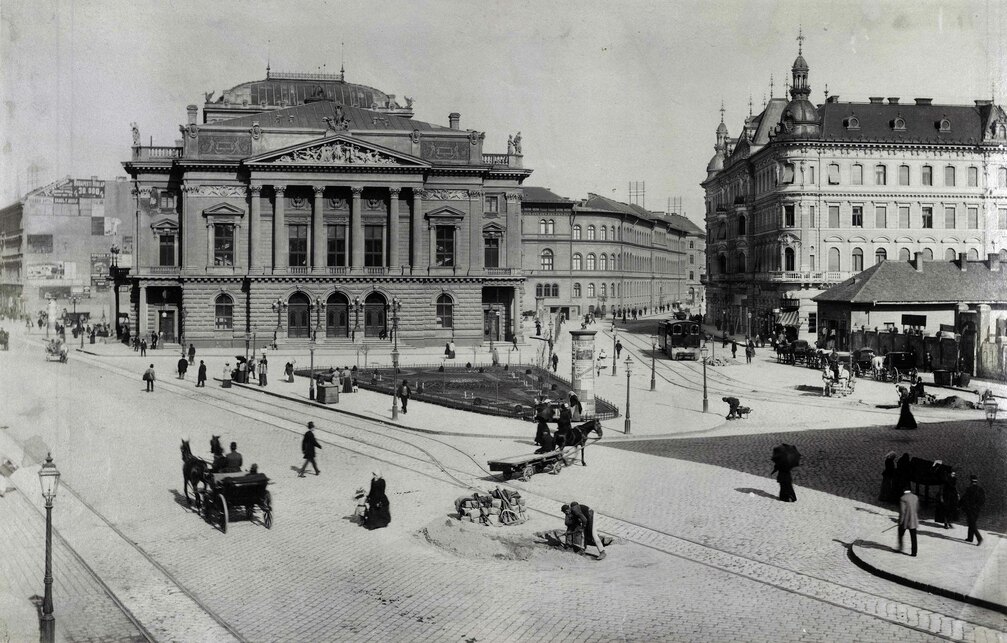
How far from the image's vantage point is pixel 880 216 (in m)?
72.1

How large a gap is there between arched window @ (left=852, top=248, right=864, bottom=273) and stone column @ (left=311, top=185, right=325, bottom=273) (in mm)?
42905

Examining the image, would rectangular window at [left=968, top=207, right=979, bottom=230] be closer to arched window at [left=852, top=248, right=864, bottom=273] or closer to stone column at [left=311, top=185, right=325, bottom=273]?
arched window at [left=852, top=248, right=864, bottom=273]

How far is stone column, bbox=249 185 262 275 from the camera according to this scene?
66312mm

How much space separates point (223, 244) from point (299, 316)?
8004mm

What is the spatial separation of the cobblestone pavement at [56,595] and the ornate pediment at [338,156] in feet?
163

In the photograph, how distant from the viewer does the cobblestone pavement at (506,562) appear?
14.2 meters

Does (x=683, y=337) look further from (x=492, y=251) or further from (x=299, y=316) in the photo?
(x=299, y=316)

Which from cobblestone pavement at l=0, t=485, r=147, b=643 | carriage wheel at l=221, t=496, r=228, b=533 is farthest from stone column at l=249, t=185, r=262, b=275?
carriage wheel at l=221, t=496, r=228, b=533

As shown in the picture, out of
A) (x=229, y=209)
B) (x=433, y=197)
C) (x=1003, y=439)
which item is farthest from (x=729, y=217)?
(x=1003, y=439)

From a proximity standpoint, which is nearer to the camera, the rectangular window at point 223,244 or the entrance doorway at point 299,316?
the rectangular window at point 223,244

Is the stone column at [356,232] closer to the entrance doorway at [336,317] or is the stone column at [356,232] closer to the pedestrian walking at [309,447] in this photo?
the entrance doorway at [336,317]

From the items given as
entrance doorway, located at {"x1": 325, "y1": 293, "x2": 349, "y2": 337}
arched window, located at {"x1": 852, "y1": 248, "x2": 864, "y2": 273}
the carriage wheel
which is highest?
Result: arched window, located at {"x1": 852, "y1": 248, "x2": 864, "y2": 273}

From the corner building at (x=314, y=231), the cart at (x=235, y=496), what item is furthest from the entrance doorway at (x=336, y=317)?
the cart at (x=235, y=496)

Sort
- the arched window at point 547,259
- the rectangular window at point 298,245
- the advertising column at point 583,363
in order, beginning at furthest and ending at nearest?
the arched window at point 547,259 < the rectangular window at point 298,245 < the advertising column at point 583,363
